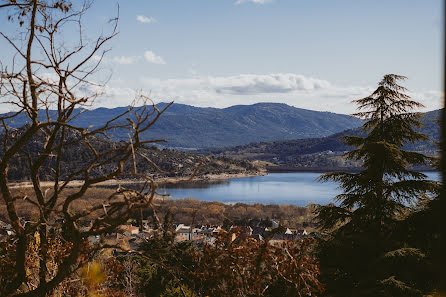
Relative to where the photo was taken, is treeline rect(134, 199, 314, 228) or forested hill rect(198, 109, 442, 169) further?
forested hill rect(198, 109, 442, 169)

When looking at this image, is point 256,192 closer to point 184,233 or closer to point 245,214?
point 245,214

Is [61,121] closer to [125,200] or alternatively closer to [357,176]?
[125,200]

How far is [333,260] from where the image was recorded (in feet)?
19.2

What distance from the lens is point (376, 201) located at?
5781 mm

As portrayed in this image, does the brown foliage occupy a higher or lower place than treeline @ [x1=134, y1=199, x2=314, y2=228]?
higher

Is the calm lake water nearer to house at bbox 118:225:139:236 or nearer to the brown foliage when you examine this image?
house at bbox 118:225:139:236

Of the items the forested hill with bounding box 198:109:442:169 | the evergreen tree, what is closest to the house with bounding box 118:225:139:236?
the evergreen tree

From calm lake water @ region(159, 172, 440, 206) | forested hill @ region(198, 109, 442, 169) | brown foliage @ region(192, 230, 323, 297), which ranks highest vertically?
brown foliage @ region(192, 230, 323, 297)

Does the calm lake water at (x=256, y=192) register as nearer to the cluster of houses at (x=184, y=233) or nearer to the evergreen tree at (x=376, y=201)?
the cluster of houses at (x=184, y=233)

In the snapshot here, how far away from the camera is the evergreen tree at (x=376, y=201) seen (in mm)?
5469

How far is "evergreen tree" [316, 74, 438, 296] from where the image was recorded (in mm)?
5469

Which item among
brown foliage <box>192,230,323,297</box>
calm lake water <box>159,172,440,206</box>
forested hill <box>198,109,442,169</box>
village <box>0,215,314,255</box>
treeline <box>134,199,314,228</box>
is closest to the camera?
village <box>0,215,314,255</box>

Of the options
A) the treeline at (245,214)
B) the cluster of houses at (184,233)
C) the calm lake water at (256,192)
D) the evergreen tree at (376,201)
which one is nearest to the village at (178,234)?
the cluster of houses at (184,233)

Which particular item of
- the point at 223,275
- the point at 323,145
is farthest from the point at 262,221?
the point at 323,145
